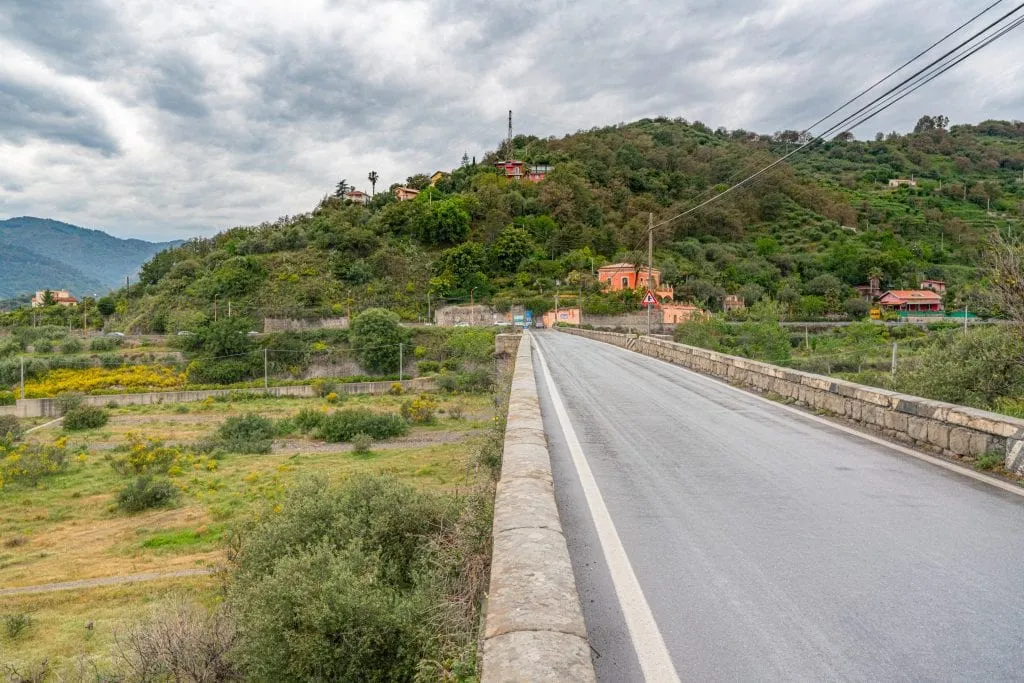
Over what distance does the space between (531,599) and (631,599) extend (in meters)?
0.81

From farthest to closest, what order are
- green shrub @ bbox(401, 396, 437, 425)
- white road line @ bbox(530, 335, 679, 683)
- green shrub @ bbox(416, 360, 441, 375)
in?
green shrub @ bbox(416, 360, 441, 375)
green shrub @ bbox(401, 396, 437, 425)
white road line @ bbox(530, 335, 679, 683)

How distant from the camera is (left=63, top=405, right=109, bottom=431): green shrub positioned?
34375mm

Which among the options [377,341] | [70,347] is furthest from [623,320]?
[70,347]

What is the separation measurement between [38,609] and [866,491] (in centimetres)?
1374

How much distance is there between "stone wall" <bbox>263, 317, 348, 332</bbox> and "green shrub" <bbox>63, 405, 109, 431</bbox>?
28019 mm

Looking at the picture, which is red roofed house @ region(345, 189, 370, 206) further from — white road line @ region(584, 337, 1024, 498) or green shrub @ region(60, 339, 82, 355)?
white road line @ region(584, 337, 1024, 498)

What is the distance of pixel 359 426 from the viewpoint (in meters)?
29.7

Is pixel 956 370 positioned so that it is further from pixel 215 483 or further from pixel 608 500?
pixel 215 483

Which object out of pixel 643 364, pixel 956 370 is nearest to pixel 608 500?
pixel 956 370

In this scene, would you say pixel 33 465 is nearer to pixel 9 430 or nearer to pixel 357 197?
pixel 9 430

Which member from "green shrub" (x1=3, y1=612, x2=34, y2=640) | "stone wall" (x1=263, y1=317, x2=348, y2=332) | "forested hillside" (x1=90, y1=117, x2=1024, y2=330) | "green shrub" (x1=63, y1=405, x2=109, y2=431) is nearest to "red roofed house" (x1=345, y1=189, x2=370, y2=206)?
"forested hillside" (x1=90, y1=117, x2=1024, y2=330)

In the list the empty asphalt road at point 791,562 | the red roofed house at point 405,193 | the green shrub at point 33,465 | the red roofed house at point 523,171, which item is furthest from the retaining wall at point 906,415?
the red roofed house at point 523,171

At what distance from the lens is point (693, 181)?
104 meters

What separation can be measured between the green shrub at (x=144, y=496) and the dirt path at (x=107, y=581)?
600 centimetres
